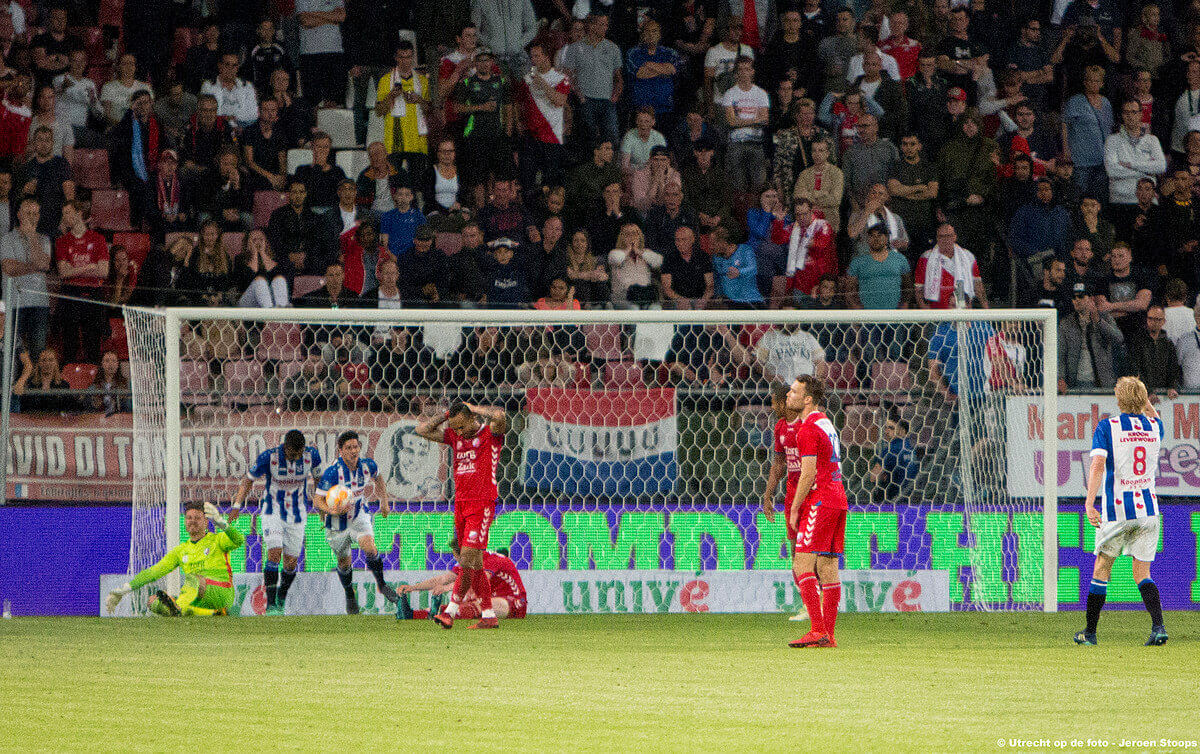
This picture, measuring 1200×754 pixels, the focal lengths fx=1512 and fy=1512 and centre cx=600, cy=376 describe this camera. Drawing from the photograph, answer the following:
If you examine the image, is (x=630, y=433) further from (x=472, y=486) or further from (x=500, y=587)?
(x=472, y=486)

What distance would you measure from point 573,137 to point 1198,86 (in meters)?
7.40

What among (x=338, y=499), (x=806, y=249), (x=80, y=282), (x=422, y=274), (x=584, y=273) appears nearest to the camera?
(x=338, y=499)

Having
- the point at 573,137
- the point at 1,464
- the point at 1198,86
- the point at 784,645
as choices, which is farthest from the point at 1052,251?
the point at 1,464

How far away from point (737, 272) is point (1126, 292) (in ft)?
12.7

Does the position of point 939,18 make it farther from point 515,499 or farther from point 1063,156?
point 515,499

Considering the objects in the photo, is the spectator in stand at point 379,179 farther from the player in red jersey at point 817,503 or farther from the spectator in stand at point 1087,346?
the player in red jersey at point 817,503

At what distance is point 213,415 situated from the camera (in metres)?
13.3

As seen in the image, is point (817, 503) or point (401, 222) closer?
point (817, 503)

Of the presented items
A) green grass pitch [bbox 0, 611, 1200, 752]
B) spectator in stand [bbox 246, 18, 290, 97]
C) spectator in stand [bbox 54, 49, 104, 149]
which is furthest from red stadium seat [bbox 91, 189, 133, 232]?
green grass pitch [bbox 0, 611, 1200, 752]

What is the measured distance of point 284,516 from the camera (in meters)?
13.5

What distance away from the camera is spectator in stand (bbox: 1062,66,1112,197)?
56.4ft

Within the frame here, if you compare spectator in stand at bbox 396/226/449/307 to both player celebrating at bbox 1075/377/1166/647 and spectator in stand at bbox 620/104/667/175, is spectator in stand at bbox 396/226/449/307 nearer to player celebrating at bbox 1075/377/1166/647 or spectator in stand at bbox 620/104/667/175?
spectator in stand at bbox 620/104/667/175

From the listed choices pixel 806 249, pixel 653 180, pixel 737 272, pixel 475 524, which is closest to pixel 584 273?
pixel 737 272

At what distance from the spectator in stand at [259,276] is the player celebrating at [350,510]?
2176 mm
